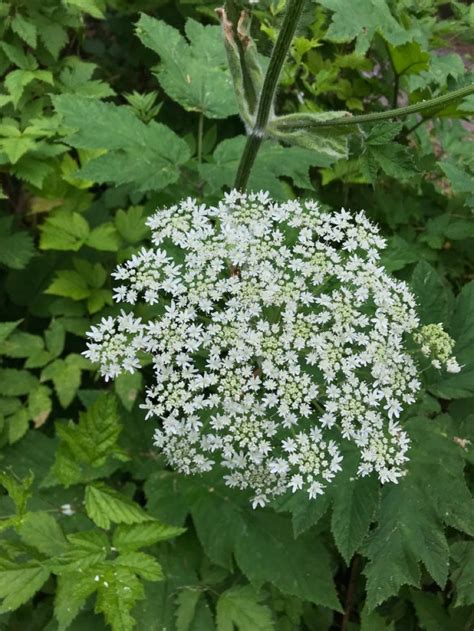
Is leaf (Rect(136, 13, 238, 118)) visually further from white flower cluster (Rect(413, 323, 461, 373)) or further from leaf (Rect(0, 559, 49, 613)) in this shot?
leaf (Rect(0, 559, 49, 613))

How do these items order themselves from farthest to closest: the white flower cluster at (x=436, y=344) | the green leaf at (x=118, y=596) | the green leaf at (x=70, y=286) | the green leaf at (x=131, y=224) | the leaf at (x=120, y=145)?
the green leaf at (x=131, y=224) → the green leaf at (x=70, y=286) → the leaf at (x=120, y=145) → the white flower cluster at (x=436, y=344) → the green leaf at (x=118, y=596)

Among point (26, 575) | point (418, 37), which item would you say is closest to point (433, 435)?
point (26, 575)

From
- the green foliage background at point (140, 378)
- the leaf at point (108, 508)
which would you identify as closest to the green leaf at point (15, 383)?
the green foliage background at point (140, 378)

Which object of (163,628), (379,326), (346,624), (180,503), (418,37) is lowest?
(346,624)

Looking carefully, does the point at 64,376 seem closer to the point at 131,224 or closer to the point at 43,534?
the point at 43,534

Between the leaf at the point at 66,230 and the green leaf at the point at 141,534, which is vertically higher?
the leaf at the point at 66,230

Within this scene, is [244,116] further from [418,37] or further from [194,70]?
[418,37]

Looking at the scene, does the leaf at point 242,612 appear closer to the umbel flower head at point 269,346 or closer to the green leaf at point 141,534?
the green leaf at point 141,534

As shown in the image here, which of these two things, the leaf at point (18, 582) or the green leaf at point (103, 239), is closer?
the leaf at point (18, 582)
